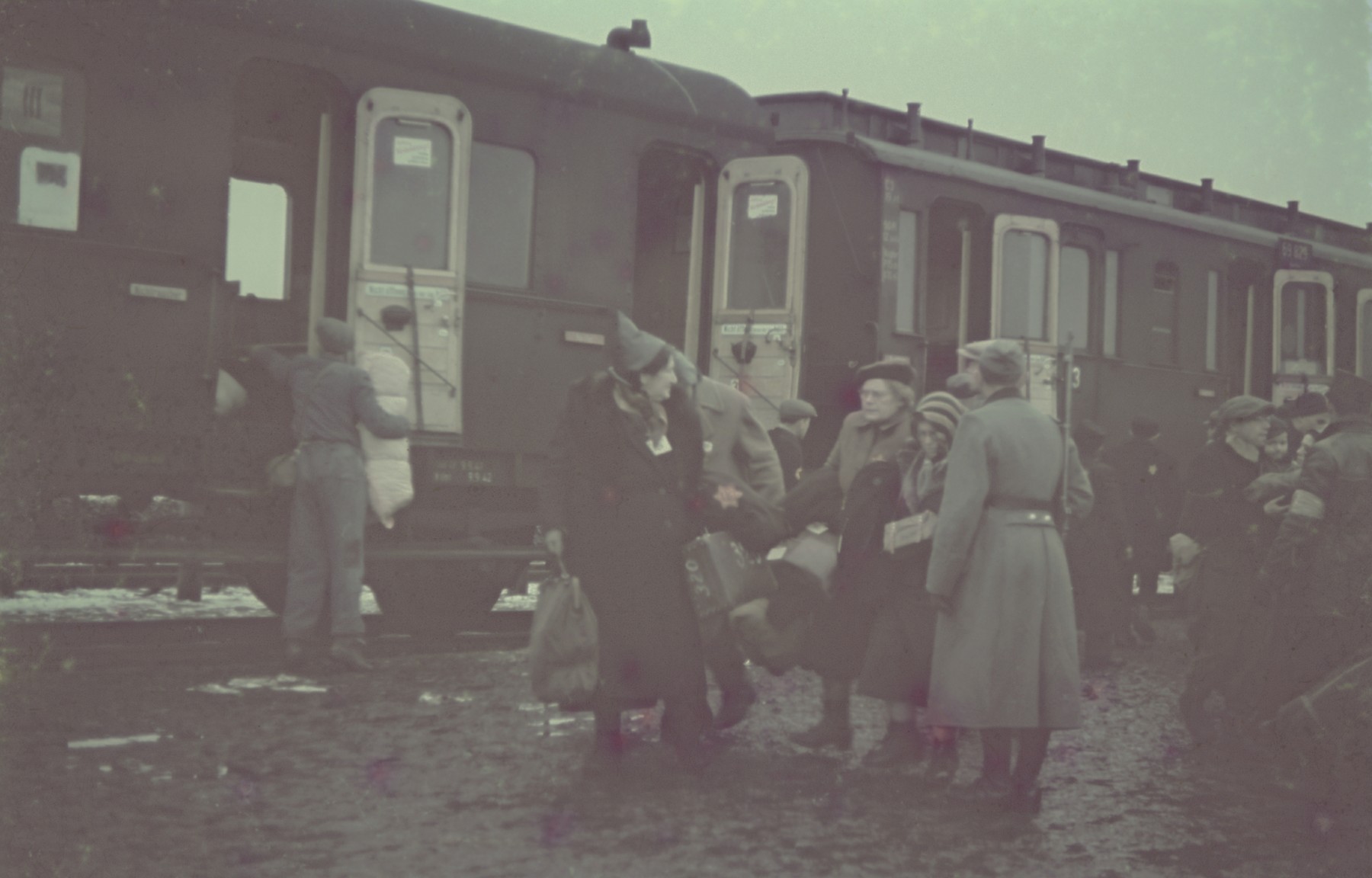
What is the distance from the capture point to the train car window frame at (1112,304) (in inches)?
628

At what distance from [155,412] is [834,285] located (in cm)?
626

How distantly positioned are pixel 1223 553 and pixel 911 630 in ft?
6.89

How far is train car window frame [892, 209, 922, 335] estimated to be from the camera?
13750mm

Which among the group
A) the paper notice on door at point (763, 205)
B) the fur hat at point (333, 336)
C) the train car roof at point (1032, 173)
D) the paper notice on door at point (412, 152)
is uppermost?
the train car roof at point (1032, 173)

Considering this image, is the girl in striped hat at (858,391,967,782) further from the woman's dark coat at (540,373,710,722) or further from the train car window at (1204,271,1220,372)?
the train car window at (1204,271,1220,372)

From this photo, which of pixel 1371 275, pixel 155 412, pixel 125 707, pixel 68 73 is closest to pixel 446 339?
pixel 155 412

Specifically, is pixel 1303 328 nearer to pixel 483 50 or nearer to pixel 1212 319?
pixel 1212 319

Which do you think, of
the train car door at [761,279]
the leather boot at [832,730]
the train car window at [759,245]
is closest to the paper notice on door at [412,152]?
the train car door at [761,279]

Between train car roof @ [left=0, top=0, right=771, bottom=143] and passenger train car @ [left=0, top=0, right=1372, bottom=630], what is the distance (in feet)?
0.06

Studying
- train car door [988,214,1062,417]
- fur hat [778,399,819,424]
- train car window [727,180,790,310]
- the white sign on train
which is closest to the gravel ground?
fur hat [778,399,819,424]

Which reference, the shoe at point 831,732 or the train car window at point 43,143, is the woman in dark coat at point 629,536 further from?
the train car window at point 43,143

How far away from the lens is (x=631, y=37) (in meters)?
11.4

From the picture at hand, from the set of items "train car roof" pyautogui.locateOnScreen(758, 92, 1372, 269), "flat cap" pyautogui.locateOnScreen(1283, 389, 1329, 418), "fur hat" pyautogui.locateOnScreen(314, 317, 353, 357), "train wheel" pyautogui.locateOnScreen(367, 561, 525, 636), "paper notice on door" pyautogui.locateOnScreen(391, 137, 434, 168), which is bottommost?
"train wheel" pyautogui.locateOnScreen(367, 561, 525, 636)

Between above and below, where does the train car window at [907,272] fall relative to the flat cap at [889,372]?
above
